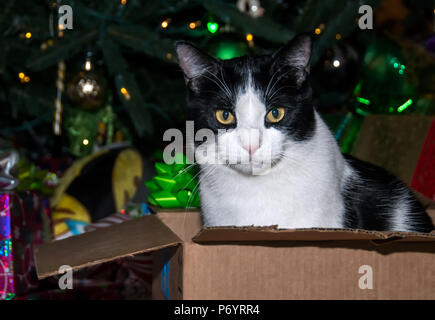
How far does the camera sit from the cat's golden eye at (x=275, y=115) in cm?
99

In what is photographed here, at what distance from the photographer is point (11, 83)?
1839 millimetres

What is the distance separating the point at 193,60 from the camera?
1.05 m

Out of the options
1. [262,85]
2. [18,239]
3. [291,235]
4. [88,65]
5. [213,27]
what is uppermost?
[213,27]

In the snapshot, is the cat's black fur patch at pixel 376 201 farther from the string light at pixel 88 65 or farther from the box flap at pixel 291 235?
the string light at pixel 88 65

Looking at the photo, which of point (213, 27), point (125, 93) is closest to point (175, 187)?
point (125, 93)

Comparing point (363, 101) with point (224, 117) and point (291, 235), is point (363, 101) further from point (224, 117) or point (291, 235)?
point (291, 235)

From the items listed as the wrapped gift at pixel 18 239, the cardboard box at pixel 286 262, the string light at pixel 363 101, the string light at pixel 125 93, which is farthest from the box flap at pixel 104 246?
the string light at pixel 363 101

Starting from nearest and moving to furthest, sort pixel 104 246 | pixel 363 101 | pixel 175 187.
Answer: pixel 104 246
pixel 175 187
pixel 363 101

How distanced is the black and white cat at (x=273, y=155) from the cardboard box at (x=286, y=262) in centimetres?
13

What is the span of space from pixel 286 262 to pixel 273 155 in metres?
0.22
